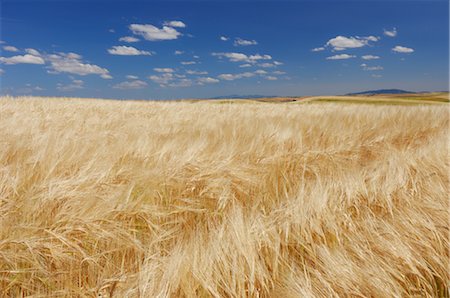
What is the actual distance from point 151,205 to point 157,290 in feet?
1.81

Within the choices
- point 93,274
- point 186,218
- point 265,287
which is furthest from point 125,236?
point 265,287

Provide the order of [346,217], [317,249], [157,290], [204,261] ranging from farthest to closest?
[346,217], [317,249], [204,261], [157,290]

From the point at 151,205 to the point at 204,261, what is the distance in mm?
512

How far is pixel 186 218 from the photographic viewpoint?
4.38 ft

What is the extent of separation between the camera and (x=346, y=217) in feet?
4.00

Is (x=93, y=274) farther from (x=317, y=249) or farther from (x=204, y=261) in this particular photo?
(x=317, y=249)

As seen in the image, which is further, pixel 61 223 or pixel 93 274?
pixel 61 223

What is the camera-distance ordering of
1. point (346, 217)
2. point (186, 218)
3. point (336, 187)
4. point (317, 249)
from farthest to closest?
point (336, 187) → point (186, 218) → point (346, 217) → point (317, 249)

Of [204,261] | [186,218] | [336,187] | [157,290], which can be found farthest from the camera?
[336,187]

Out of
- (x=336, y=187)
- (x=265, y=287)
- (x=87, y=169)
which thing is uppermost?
(x=87, y=169)

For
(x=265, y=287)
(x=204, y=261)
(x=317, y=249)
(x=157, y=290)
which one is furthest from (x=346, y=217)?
(x=157, y=290)

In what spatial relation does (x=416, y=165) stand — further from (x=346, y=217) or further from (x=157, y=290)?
(x=157, y=290)

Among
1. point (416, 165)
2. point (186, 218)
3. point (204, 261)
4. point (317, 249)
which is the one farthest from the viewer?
point (416, 165)

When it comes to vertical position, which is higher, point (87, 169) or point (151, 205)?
point (87, 169)
